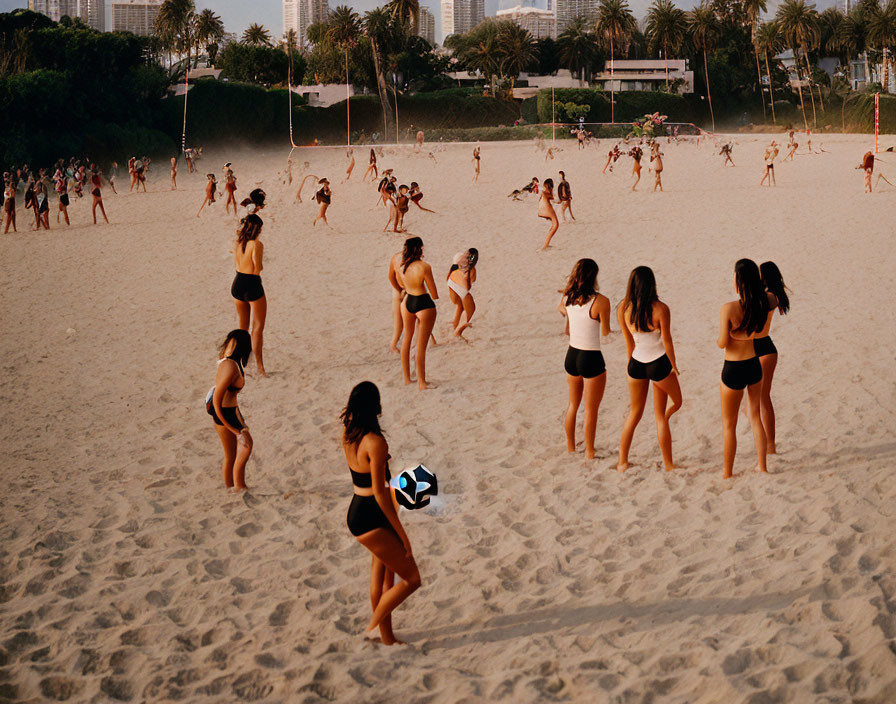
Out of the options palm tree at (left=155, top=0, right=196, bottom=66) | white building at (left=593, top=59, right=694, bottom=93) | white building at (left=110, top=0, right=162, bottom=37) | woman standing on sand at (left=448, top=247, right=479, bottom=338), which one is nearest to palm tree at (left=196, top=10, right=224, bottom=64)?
palm tree at (left=155, top=0, right=196, bottom=66)

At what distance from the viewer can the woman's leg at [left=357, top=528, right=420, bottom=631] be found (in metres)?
3.71

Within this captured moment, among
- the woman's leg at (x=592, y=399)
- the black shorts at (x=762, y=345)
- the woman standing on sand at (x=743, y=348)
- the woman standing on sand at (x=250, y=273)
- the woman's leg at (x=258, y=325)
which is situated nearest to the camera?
Result: the woman standing on sand at (x=743, y=348)

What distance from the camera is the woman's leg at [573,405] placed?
589 cm

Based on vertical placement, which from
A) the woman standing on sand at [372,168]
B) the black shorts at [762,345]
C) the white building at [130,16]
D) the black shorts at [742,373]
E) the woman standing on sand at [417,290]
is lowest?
the black shorts at [742,373]

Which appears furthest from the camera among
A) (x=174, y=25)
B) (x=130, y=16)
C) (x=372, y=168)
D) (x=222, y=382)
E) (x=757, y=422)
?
(x=130, y=16)

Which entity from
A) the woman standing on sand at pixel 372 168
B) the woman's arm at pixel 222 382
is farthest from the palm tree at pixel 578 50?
the woman's arm at pixel 222 382

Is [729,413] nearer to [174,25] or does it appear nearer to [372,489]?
[372,489]

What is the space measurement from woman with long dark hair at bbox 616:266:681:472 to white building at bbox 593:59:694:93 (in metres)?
67.3

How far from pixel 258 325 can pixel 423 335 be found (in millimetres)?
1821

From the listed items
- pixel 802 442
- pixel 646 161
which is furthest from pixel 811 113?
pixel 802 442

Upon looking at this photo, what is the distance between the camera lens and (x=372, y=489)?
367 cm

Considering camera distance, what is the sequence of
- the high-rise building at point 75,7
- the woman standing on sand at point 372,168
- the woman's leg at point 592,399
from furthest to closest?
Result: the high-rise building at point 75,7, the woman standing on sand at point 372,168, the woman's leg at point 592,399

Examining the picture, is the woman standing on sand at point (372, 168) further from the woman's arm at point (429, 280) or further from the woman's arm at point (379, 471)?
the woman's arm at point (379, 471)

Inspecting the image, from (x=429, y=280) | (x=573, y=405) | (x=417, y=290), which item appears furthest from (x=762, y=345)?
(x=417, y=290)
